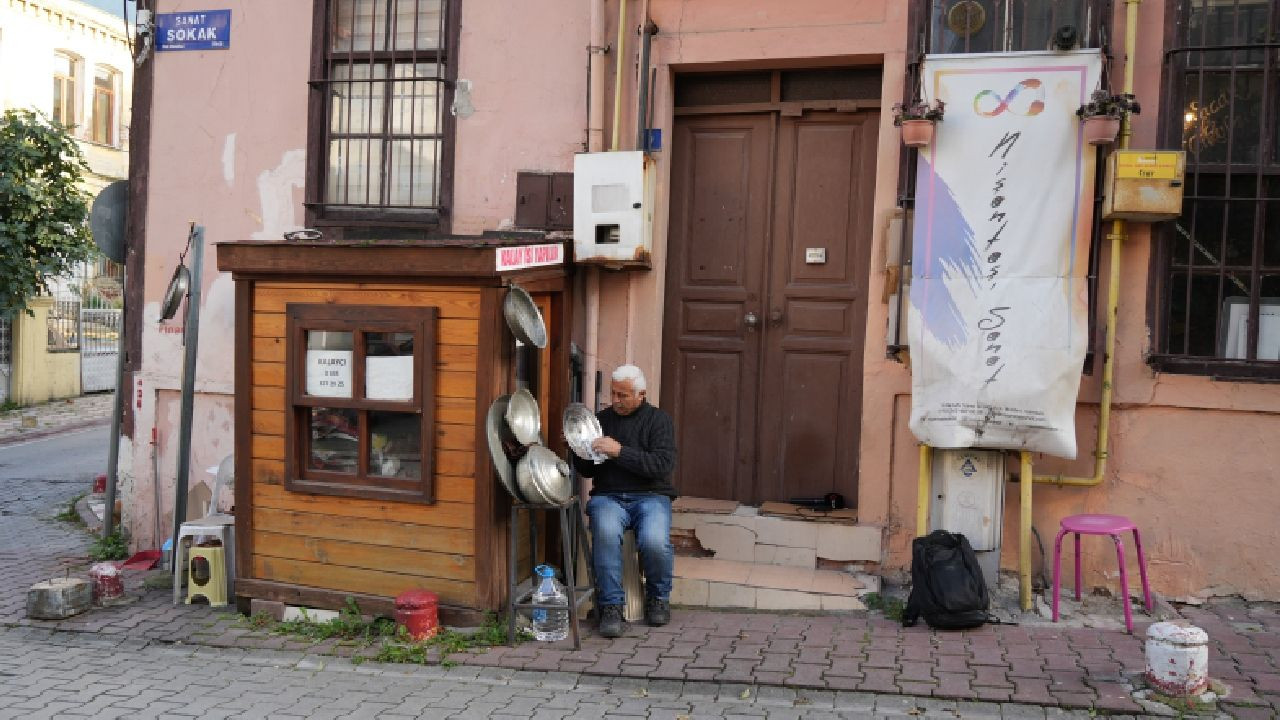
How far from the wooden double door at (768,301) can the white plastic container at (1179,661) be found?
2.38m

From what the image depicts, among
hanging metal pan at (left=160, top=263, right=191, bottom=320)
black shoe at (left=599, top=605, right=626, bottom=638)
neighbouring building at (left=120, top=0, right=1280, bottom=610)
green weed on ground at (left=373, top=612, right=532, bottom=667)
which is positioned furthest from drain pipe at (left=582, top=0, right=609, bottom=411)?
hanging metal pan at (left=160, top=263, right=191, bottom=320)

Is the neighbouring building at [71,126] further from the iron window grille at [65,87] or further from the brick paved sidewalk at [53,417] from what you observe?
the brick paved sidewalk at [53,417]

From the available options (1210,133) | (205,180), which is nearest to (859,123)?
(1210,133)

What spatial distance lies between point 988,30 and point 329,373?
14.1ft

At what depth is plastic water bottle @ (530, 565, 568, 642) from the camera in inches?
225

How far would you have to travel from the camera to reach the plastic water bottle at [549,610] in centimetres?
571

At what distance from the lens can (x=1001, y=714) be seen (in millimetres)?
4656

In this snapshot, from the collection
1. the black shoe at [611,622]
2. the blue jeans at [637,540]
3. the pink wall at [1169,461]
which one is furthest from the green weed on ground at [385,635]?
the pink wall at [1169,461]

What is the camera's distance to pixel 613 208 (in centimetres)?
663

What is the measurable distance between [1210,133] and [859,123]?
2000 mm

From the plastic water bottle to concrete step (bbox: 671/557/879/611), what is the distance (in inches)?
34.5

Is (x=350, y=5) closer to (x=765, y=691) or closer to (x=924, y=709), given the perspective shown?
(x=765, y=691)

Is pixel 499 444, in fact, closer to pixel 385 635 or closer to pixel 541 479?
pixel 541 479

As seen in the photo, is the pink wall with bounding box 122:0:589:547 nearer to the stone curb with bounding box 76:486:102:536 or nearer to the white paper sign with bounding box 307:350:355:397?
the stone curb with bounding box 76:486:102:536
